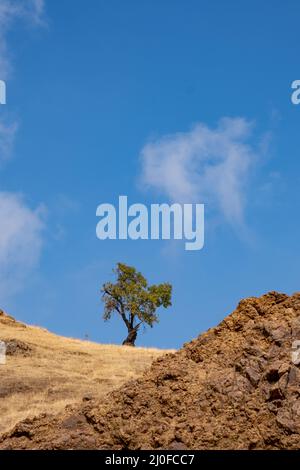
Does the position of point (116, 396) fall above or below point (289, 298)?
below

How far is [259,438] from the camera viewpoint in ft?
41.5

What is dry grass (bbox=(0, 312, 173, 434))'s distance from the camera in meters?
26.3

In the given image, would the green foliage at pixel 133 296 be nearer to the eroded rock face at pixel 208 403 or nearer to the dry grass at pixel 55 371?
the dry grass at pixel 55 371

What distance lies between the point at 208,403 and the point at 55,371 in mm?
20328

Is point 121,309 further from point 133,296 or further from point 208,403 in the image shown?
point 208,403

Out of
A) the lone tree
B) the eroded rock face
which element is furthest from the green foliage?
the eroded rock face

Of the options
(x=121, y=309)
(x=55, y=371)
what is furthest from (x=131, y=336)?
(x=55, y=371)

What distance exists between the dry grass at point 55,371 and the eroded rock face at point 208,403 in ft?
29.9

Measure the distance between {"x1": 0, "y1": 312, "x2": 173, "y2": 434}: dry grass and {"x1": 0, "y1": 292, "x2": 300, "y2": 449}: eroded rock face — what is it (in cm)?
913

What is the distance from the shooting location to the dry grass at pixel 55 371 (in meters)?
26.3

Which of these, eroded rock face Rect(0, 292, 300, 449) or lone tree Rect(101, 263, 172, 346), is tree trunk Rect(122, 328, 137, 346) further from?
eroded rock face Rect(0, 292, 300, 449)
